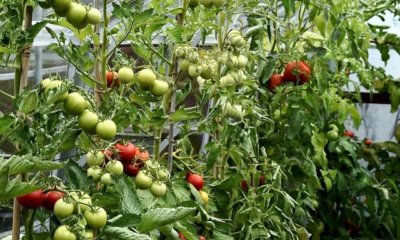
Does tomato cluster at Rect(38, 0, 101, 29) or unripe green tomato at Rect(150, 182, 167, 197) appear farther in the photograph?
unripe green tomato at Rect(150, 182, 167, 197)

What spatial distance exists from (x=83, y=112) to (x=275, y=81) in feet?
4.74

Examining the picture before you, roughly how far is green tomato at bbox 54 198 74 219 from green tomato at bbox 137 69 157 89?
1.61 ft

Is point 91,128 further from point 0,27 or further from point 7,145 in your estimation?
point 7,145

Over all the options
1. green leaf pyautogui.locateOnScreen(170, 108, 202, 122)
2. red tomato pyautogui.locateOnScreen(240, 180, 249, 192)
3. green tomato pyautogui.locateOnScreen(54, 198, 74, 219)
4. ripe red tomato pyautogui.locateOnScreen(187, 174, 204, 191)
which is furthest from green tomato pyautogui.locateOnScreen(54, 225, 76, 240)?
red tomato pyautogui.locateOnScreen(240, 180, 249, 192)

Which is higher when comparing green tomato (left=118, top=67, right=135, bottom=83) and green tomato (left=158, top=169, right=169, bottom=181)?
green tomato (left=118, top=67, right=135, bottom=83)

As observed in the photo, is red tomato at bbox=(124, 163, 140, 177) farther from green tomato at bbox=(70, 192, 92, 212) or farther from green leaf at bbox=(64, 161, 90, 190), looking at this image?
green tomato at bbox=(70, 192, 92, 212)

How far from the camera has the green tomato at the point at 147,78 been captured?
1.75 metres

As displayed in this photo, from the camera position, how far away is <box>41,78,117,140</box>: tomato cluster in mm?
1400

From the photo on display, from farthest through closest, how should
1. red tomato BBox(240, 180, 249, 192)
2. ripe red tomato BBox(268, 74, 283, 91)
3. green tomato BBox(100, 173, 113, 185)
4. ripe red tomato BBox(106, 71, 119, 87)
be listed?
ripe red tomato BBox(268, 74, 283, 91)
red tomato BBox(240, 180, 249, 192)
ripe red tomato BBox(106, 71, 119, 87)
green tomato BBox(100, 173, 113, 185)

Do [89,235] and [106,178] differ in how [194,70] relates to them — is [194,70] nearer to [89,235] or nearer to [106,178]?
[106,178]

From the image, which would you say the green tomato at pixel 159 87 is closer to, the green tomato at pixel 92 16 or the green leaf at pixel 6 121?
the green tomato at pixel 92 16

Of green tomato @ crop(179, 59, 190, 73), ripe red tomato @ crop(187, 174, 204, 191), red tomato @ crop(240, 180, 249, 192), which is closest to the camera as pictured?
green tomato @ crop(179, 59, 190, 73)

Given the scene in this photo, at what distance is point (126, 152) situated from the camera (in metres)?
1.61

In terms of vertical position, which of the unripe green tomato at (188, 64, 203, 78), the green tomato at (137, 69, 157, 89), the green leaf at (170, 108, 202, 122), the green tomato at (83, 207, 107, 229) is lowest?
the green tomato at (83, 207, 107, 229)
